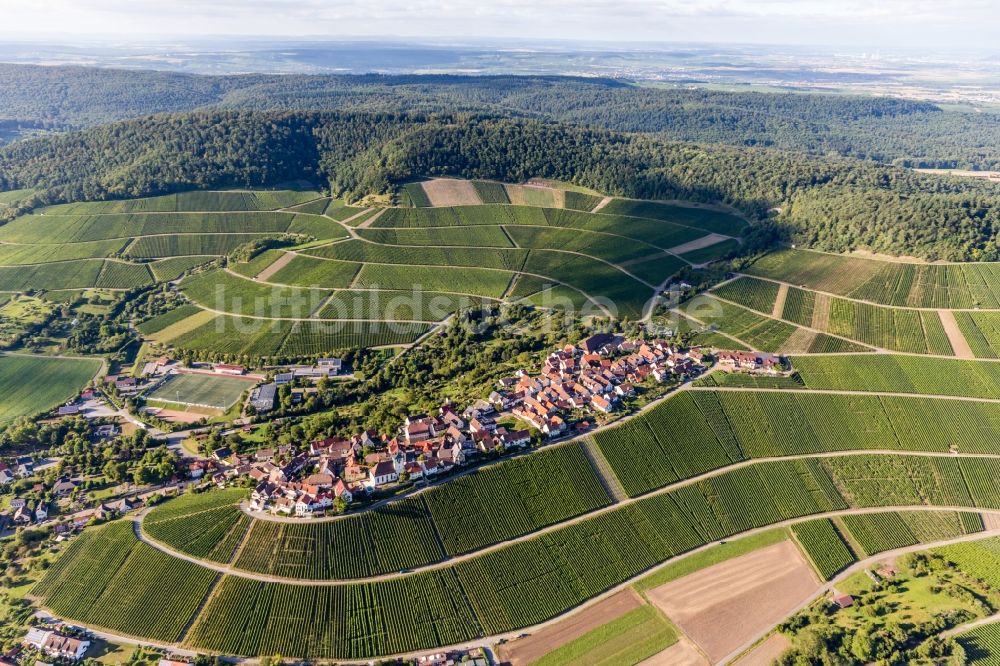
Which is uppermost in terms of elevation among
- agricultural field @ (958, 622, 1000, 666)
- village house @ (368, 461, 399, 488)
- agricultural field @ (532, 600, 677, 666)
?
village house @ (368, 461, 399, 488)

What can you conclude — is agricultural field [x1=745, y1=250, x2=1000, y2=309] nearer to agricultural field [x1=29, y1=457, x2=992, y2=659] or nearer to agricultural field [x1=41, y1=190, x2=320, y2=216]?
agricultural field [x1=29, y1=457, x2=992, y2=659]

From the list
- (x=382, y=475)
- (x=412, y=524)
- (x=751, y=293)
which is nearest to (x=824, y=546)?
(x=412, y=524)

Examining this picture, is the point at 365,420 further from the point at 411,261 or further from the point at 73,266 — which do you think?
the point at 73,266

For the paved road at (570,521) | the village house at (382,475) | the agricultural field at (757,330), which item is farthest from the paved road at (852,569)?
the village house at (382,475)

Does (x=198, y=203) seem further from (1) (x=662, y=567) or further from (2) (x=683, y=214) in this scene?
(1) (x=662, y=567)

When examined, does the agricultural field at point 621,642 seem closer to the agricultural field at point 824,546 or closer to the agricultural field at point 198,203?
the agricultural field at point 824,546

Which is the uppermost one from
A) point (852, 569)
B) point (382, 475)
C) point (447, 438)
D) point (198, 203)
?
point (198, 203)

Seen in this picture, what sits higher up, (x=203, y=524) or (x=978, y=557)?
(x=978, y=557)

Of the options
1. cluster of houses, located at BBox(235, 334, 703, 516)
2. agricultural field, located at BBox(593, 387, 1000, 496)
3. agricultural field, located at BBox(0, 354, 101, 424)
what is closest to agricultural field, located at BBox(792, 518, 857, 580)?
agricultural field, located at BBox(593, 387, 1000, 496)
